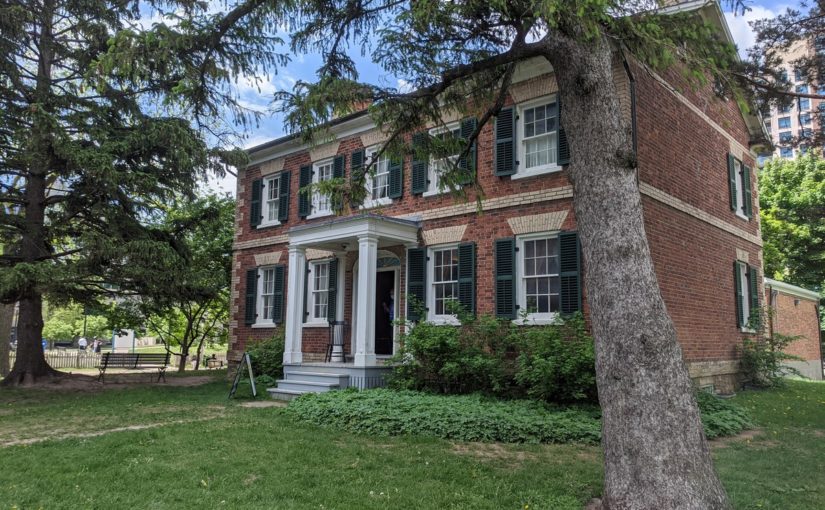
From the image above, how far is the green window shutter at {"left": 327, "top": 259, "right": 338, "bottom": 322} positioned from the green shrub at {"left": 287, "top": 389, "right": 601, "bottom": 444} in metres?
4.25

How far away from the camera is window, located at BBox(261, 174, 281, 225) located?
16844 mm

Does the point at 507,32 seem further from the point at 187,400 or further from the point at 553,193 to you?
the point at 187,400

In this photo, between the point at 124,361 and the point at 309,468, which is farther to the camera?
the point at 124,361

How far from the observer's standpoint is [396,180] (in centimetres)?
1370

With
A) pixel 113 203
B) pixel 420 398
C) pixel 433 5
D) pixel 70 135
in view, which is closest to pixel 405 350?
pixel 420 398

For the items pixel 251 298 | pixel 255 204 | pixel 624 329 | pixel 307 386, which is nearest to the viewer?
pixel 624 329

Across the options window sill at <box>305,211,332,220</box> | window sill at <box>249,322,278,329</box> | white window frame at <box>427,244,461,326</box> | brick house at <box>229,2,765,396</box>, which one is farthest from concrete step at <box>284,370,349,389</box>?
window sill at <box>305,211,332,220</box>

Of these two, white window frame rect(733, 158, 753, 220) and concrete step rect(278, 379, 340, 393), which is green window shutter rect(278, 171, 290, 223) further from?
white window frame rect(733, 158, 753, 220)

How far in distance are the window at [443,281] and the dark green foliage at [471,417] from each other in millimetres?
2461

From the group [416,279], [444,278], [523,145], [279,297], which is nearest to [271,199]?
[279,297]

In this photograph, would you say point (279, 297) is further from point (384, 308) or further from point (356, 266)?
point (384, 308)

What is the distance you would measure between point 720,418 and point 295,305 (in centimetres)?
894

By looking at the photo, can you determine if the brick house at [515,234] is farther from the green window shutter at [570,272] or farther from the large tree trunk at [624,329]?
the large tree trunk at [624,329]

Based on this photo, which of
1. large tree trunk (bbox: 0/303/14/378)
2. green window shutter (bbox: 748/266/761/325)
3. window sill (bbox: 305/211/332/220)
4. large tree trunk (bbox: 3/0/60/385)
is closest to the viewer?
large tree trunk (bbox: 3/0/60/385)
